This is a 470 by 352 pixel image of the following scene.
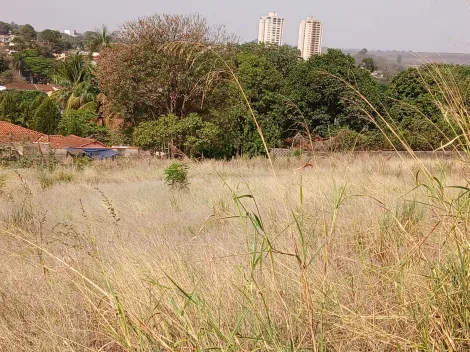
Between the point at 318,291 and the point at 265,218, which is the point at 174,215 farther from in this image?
the point at 318,291

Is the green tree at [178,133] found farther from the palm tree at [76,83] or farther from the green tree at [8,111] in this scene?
the palm tree at [76,83]

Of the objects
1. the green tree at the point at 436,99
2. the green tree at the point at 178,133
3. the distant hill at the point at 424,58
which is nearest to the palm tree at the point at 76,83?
the green tree at the point at 178,133

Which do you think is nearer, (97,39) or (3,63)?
(97,39)

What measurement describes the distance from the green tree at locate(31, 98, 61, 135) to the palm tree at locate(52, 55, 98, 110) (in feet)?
27.4

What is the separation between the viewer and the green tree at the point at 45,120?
80.9 ft

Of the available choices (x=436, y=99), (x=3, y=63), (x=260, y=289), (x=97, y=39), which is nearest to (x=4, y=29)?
(x=3, y=63)

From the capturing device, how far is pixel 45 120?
2480 cm

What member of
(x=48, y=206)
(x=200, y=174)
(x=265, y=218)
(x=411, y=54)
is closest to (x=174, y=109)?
(x=200, y=174)

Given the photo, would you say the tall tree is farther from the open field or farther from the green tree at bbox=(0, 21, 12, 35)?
the green tree at bbox=(0, 21, 12, 35)

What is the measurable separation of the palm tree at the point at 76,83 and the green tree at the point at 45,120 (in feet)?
27.4

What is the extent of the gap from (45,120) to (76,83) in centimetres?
1110

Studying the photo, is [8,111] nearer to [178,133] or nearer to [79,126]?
[79,126]

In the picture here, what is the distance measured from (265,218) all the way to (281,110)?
20.9m

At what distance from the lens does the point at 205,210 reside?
Result: 466cm
